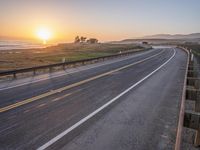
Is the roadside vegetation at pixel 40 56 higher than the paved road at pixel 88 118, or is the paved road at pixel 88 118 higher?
the paved road at pixel 88 118

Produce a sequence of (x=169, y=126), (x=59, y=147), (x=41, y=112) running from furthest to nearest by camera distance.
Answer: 1. (x=41, y=112)
2. (x=169, y=126)
3. (x=59, y=147)

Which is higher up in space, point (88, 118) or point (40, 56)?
point (88, 118)

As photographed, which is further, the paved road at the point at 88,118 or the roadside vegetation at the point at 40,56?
the roadside vegetation at the point at 40,56

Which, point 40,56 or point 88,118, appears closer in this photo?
point 88,118

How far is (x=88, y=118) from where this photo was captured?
7.60m

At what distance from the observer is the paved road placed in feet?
19.1

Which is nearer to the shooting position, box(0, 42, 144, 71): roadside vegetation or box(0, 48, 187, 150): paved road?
box(0, 48, 187, 150): paved road

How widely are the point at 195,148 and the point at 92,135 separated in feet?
8.34

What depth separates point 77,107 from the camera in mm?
8906

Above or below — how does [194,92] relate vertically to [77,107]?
above

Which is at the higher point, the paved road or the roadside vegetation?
the paved road

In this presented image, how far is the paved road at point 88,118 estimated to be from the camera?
230 inches

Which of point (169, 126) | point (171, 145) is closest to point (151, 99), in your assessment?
point (169, 126)

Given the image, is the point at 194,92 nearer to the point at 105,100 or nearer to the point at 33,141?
the point at 105,100
